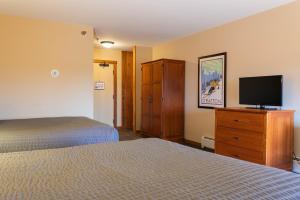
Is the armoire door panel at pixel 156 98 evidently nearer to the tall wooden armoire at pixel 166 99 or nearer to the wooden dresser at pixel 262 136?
the tall wooden armoire at pixel 166 99

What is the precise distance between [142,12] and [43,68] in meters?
2.08

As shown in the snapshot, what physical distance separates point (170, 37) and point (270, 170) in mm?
4713

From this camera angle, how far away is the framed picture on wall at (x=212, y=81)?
4.52 m

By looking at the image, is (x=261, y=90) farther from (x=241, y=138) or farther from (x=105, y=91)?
(x=105, y=91)

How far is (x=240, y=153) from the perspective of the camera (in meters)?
3.45

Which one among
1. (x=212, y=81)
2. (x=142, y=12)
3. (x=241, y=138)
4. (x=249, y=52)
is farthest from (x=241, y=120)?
(x=142, y=12)

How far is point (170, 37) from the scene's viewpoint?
223 inches

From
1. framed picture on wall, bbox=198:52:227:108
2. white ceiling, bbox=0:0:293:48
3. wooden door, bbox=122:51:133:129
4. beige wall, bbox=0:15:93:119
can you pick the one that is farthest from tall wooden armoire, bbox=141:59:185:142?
wooden door, bbox=122:51:133:129

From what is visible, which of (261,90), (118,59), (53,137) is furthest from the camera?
(118,59)

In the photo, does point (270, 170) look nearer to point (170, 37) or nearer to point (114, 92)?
point (170, 37)

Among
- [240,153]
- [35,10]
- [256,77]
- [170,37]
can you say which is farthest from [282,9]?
[35,10]

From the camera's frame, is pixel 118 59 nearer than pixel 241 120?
No

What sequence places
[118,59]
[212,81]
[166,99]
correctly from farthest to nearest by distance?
[118,59], [166,99], [212,81]

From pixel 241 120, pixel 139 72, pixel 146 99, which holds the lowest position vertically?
pixel 241 120
